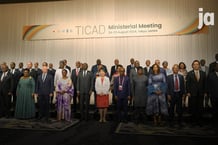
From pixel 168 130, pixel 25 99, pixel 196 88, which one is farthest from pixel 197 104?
pixel 25 99

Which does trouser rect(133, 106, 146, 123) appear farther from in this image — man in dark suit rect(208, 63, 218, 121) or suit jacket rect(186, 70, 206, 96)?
man in dark suit rect(208, 63, 218, 121)

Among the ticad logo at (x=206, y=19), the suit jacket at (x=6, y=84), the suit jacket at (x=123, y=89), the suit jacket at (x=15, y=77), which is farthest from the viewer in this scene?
the ticad logo at (x=206, y=19)

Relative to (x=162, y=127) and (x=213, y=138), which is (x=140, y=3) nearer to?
(x=162, y=127)

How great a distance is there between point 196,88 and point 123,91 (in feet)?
5.69

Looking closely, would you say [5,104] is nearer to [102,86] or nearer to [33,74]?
[33,74]

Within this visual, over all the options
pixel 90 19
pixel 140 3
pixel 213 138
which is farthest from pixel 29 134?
pixel 140 3

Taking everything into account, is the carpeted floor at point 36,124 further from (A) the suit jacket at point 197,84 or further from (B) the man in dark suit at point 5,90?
(A) the suit jacket at point 197,84

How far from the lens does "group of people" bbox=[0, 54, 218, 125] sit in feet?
17.7

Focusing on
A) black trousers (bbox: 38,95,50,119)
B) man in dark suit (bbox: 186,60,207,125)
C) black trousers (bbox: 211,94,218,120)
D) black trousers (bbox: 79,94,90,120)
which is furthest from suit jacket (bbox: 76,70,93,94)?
black trousers (bbox: 211,94,218,120)

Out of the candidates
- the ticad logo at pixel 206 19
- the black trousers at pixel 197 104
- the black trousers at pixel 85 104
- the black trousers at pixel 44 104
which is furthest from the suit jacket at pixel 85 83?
the ticad logo at pixel 206 19

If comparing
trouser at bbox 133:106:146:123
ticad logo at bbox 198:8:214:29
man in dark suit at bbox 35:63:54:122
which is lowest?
trouser at bbox 133:106:146:123

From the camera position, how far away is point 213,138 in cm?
443

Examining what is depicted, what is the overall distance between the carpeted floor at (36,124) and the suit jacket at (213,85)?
3.40 m

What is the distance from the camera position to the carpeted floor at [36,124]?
17.2ft
